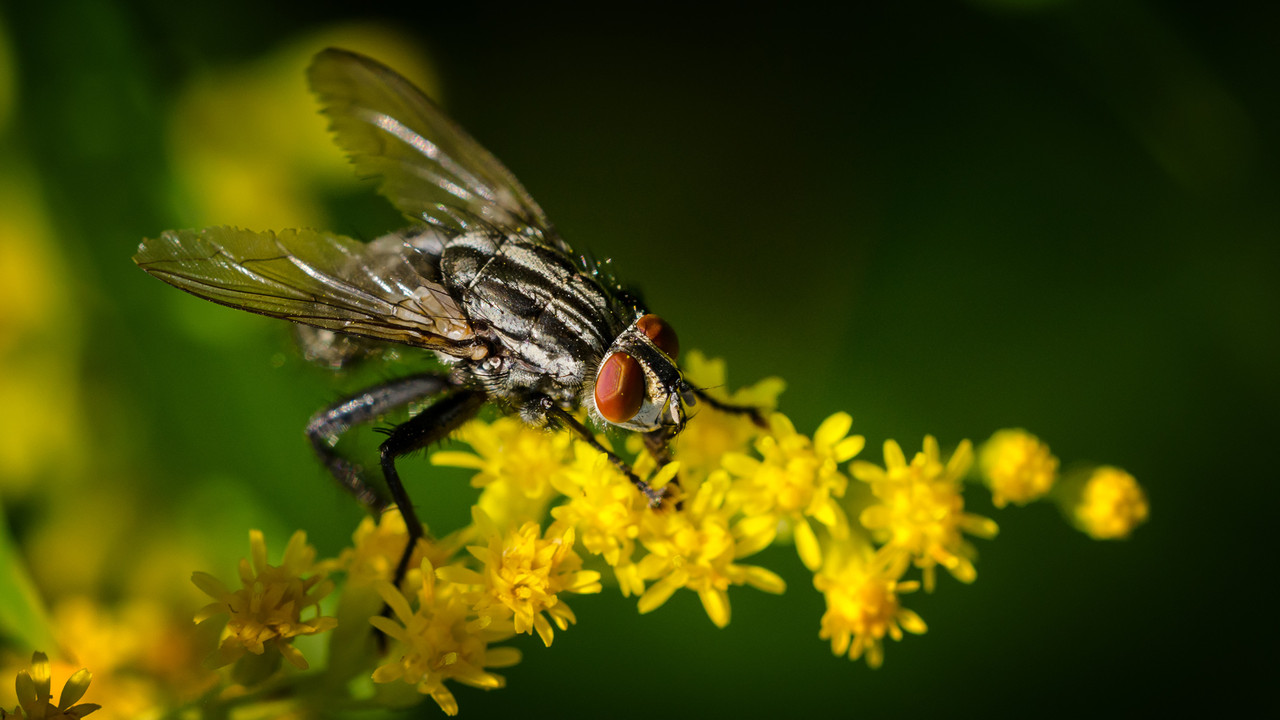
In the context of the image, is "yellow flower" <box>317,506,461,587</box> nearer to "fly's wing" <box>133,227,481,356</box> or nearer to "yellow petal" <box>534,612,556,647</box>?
"yellow petal" <box>534,612,556,647</box>

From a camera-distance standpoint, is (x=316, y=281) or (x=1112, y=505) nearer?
(x=316, y=281)

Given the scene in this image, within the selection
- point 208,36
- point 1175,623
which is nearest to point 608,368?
point 1175,623

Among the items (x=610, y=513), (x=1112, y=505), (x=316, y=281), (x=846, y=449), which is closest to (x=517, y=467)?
(x=610, y=513)

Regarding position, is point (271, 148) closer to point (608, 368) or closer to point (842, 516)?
point (608, 368)

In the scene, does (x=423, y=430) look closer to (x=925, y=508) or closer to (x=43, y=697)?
(x=43, y=697)

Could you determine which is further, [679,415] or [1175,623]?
[1175,623]

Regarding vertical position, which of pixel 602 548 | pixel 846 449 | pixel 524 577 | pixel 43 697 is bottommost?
pixel 43 697
